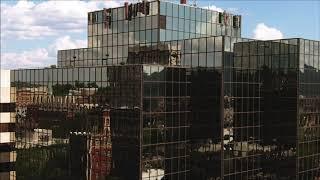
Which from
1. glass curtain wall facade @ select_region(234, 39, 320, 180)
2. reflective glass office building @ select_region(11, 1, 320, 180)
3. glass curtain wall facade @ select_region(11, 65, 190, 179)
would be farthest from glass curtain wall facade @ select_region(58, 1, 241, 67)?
glass curtain wall facade @ select_region(234, 39, 320, 180)

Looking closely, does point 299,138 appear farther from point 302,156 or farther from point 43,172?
Result: point 43,172

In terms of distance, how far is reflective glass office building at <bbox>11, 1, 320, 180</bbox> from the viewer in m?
52.6

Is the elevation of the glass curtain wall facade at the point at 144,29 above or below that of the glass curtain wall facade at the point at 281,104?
above

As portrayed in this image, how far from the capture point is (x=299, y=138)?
62219mm

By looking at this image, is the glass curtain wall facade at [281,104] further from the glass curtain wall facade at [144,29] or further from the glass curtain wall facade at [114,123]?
the glass curtain wall facade at [144,29]

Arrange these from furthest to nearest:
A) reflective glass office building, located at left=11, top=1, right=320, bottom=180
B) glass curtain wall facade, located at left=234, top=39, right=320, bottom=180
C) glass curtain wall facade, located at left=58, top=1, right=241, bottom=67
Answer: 1. glass curtain wall facade, located at left=58, top=1, right=241, bottom=67
2. glass curtain wall facade, located at left=234, top=39, right=320, bottom=180
3. reflective glass office building, located at left=11, top=1, right=320, bottom=180

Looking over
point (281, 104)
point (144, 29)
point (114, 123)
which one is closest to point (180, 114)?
point (114, 123)

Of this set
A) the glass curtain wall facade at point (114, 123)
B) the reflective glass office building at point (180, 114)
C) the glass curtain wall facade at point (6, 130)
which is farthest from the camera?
the glass curtain wall facade at point (6, 130)

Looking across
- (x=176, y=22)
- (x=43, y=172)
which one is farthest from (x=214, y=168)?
(x=176, y=22)

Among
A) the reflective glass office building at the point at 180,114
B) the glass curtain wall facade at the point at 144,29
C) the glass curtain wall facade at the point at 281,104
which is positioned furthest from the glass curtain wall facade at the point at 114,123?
the glass curtain wall facade at the point at 144,29

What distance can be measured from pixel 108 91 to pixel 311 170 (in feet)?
99.5

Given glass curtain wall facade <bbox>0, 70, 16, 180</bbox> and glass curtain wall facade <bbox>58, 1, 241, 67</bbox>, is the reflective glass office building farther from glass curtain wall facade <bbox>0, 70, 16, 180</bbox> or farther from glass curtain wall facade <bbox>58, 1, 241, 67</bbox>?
glass curtain wall facade <bbox>58, 1, 241, 67</bbox>

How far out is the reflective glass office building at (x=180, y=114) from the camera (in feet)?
172

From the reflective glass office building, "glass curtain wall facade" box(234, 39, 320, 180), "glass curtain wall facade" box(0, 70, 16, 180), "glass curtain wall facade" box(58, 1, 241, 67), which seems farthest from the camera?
"glass curtain wall facade" box(58, 1, 241, 67)
